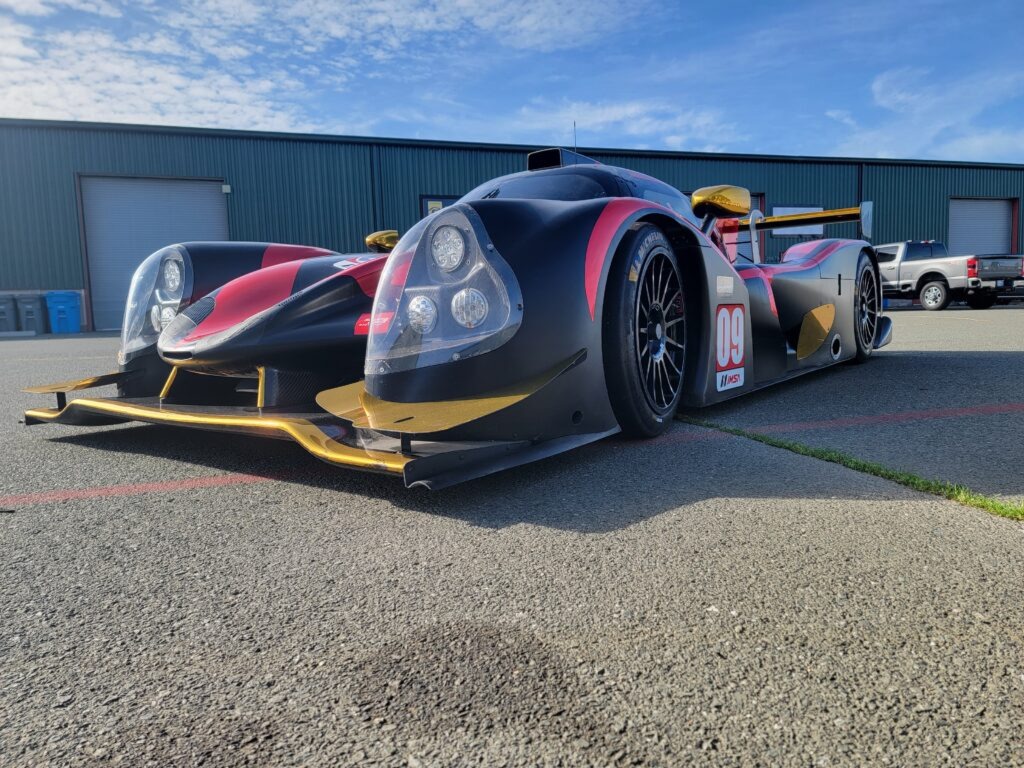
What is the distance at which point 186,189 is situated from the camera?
19625mm

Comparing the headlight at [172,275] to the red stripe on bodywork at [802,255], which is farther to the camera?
the red stripe on bodywork at [802,255]

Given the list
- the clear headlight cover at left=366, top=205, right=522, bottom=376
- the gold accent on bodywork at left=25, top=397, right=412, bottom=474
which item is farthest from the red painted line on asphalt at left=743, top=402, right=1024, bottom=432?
the gold accent on bodywork at left=25, top=397, right=412, bottom=474

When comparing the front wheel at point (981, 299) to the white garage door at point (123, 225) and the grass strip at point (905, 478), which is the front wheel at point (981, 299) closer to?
the grass strip at point (905, 478)

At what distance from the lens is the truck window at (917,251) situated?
16859 mm

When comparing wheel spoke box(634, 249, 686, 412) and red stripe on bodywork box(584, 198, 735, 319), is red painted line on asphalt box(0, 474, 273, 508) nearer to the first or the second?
red stripe on bodywork box(584, 198, 735, 319)

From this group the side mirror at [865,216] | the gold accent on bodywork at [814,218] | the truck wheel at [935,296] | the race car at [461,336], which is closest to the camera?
the race car at [461,336]

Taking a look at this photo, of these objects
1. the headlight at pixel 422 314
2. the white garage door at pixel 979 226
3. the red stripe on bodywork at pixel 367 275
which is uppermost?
the white garage door at pixel 979 226

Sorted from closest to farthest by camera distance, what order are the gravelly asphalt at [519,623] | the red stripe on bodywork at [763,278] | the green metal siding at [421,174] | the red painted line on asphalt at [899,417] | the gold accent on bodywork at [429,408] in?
the gravelly asphalt at [519,623]
the gold accent on bodywork at [429,408]
the red painted line on asphalt at [899,417]
the red stripe on bodywork at [763,278]
the green metal siding at [421,174]

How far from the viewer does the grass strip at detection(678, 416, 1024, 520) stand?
204cm

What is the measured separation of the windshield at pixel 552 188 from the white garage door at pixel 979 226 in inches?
1087

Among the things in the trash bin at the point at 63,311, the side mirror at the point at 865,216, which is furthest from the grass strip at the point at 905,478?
the trash bin at the point at 63,311

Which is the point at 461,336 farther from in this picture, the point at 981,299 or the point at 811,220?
the point at 981,299

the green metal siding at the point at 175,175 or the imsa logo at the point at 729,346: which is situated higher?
the green metal siding at the point at 175,175

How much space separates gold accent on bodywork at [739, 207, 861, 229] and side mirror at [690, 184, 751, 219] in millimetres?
1164
